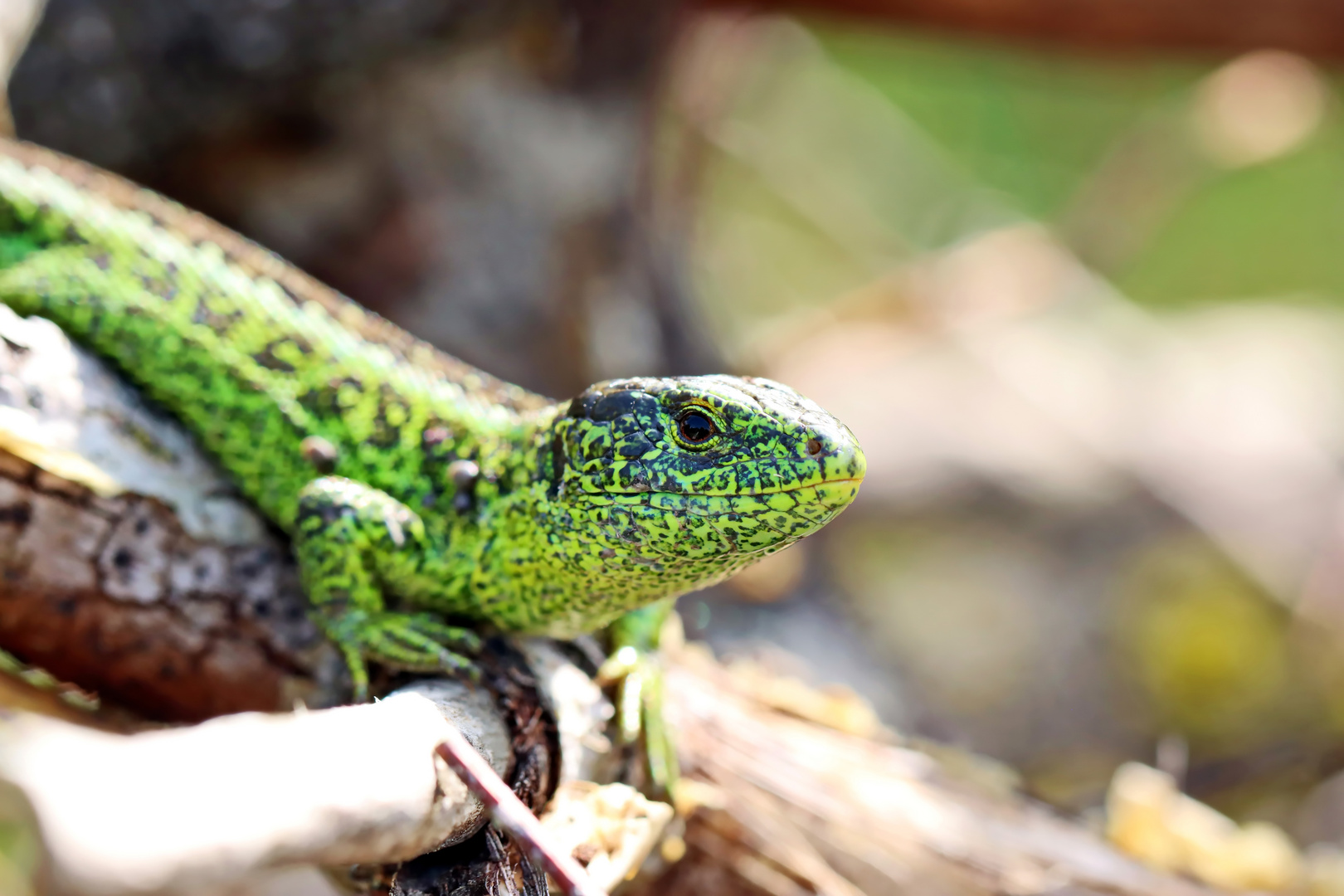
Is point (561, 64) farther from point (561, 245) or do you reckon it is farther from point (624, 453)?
point (624, 453)

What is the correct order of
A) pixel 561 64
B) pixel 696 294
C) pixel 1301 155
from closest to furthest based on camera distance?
pixel 561 64 → pixel 696 294 → pixel 1301 155

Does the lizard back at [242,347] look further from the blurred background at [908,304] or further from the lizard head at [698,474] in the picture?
the blurred background at [908,304]

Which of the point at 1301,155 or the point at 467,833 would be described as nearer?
the point at 467,833

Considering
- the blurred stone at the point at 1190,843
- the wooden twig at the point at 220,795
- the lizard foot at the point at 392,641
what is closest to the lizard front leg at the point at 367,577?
the lizard foot at the point at 392,641

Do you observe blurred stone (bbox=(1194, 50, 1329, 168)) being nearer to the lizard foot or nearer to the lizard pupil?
the lizard pupil

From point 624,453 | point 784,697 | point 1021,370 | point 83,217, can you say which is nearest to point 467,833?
point 624,453

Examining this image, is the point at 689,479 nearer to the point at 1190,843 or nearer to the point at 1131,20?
the point at 1190,843
